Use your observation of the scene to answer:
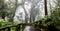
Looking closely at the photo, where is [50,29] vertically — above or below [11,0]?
below

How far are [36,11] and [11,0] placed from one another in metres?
2.96

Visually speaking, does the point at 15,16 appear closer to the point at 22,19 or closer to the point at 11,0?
the point at 22,19

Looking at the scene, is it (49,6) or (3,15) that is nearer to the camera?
(49,6)

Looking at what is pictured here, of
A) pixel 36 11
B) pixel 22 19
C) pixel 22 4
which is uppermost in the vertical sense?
pixel 22 4

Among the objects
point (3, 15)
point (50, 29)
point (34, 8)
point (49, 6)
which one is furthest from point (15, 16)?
point (50, 29)

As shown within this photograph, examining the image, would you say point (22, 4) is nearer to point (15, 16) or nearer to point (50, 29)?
point (15, 16)

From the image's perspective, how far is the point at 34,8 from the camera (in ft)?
41.3

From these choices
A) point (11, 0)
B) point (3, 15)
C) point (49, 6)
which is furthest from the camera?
point (11, 0)

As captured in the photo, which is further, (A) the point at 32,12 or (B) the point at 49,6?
(A) the point at 32,12

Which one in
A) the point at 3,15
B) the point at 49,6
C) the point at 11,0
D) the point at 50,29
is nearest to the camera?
the point at 50,29

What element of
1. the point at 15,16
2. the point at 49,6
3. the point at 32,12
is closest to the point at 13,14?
the point at 15,16

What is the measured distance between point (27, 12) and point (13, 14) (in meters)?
1.50

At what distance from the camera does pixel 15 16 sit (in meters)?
12.9

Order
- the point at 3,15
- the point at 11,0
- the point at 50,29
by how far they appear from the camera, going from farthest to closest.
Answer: the point at 11,0 → the point at 3,15 → the point at 50,29
